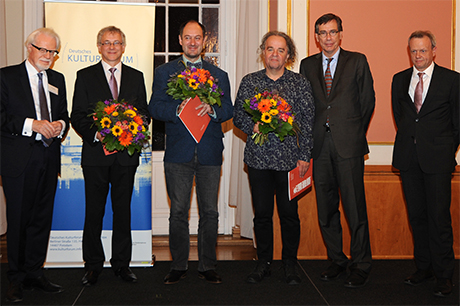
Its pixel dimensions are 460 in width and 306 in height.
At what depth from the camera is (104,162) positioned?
10.7ft

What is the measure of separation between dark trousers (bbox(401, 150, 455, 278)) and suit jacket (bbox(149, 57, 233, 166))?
1.61 m

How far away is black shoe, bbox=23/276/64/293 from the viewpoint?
306cm

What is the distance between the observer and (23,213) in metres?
2.99

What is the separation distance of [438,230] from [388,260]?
93 cm

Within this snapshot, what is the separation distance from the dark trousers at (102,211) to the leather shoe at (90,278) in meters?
0.03

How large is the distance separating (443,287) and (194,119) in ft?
7.65

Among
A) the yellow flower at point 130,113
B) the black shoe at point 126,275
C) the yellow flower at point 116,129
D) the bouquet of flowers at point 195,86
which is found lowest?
the black shoe at point 126,275

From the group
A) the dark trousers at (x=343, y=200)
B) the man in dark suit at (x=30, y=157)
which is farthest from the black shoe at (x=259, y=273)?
the man in dark suit at (x=30, y=157)

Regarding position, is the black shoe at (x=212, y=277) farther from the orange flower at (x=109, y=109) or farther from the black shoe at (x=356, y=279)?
the orange flower at (x=109, y=109)

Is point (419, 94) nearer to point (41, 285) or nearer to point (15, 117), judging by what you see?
point (15, 117)

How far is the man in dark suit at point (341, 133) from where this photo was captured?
330 centimetres

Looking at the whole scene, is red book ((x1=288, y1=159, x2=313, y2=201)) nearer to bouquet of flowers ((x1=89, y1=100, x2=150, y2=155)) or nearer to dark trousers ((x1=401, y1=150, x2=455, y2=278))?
dark trousers ((x1=401, y1=150, x2=455, y2=278))

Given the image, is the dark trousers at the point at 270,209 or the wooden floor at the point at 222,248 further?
the wooden floor at the point at 222,248

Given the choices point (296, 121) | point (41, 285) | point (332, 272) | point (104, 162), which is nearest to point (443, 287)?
point (332, 272)
